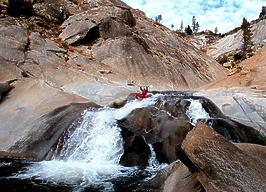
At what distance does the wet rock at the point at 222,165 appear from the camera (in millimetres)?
9898

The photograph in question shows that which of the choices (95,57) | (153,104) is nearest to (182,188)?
(153,104)

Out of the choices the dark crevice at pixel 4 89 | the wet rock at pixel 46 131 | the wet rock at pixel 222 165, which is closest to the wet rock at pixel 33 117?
the wet rock at pixel 46 131

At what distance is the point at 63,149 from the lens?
2086 cm

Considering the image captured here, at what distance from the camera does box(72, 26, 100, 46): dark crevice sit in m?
40.2

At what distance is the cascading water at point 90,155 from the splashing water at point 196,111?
8.40ft

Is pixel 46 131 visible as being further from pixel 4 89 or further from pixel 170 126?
pixel 170 126

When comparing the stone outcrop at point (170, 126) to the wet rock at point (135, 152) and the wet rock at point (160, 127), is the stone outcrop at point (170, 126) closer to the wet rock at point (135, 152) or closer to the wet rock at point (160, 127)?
the wet rock at point (160, 127)

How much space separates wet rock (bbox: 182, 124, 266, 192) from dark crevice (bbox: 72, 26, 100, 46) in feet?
101

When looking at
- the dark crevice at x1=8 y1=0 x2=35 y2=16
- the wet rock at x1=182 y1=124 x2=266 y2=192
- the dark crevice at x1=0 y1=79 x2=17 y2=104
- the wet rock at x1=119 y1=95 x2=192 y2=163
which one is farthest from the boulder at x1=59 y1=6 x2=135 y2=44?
the wet rock at x1=182 y1=124 x2=266 y2=192

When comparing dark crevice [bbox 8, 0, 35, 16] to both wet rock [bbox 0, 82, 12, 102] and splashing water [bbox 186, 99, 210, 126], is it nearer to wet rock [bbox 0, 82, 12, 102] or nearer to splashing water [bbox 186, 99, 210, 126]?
wet rock [bbox 0, 82, 12, 102]

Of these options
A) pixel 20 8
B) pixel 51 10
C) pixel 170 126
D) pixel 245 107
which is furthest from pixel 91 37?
pixel 170 126

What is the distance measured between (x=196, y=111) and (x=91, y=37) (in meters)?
20.1

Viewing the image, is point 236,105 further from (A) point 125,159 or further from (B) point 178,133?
(A) point 125,159

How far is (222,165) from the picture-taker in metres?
10.1
